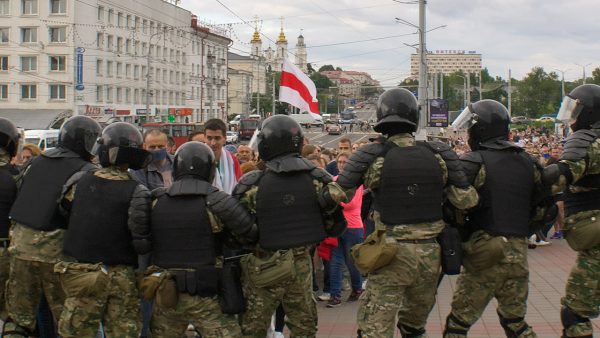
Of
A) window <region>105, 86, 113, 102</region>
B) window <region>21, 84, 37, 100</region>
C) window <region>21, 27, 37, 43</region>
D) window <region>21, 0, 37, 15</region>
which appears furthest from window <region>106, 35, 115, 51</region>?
window <region>21, 84, 37, 100</region>

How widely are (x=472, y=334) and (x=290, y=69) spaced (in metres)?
6.09

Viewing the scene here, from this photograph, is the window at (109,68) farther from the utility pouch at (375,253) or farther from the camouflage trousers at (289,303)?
the utility pouch at (375,253)

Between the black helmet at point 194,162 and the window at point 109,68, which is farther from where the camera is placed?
the window at point 109,68

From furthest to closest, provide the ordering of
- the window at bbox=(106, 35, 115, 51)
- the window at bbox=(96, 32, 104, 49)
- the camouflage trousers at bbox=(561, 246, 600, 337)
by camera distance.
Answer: the window at bbox=(106, 35, 115, 51) < the window at bbox=(96, 32, 104, 49) < the camouflage trousers at bbox=(561, 246, 600, 337)

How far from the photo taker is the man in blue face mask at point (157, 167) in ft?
20.8

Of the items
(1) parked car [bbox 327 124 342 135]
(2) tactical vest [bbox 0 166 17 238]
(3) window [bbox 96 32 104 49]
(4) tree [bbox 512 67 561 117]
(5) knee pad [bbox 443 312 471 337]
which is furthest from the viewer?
(4) tree [bbox 512 67 561 117]

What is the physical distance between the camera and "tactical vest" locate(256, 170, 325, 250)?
487cm

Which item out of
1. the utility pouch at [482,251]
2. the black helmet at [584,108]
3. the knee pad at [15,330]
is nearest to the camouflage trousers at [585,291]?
the utility pouch at [482,251]

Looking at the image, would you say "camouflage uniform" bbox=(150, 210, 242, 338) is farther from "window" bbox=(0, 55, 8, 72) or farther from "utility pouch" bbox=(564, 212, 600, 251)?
"window" bbox=(0, 55, 8, 72)

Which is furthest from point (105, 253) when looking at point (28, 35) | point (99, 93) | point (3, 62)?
point (3, 62)

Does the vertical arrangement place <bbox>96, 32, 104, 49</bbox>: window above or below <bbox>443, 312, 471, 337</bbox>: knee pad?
above

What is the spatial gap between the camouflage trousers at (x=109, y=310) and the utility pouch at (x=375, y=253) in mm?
1691

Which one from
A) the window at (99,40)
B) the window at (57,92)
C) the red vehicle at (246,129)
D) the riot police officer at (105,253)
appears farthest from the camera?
the red vehicle at (246,129)

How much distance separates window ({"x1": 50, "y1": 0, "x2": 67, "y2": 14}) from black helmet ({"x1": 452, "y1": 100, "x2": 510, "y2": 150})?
56009mm
